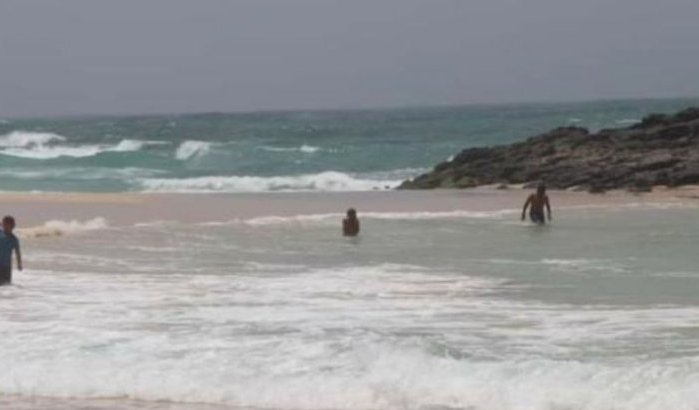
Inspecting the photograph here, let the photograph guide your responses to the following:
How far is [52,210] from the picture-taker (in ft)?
89.7

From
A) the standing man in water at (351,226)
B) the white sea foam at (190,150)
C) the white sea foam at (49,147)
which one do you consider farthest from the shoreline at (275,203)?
the white sea foam at (49,147)

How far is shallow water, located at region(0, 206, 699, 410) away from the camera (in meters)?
9.70

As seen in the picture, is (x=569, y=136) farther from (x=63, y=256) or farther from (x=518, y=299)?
(x=518, y=299)

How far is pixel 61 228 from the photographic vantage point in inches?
894

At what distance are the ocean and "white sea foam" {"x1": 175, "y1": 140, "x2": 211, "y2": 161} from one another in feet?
118

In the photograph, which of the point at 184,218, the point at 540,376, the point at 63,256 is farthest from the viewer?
the point at 184,218

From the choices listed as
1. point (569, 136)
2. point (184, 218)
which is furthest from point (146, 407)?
point (569, 136)

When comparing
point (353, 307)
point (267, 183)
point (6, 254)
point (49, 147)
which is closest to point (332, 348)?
point (353, 307)

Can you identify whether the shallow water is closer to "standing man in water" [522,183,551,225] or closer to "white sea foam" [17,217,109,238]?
"white sea foam" [17,217,109,238]

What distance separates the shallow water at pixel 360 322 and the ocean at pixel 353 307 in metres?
0.03

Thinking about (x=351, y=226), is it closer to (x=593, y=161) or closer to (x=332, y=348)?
(x=332, y=348)

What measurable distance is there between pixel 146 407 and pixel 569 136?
34025 millimetres

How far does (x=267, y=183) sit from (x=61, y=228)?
27001 millimetres

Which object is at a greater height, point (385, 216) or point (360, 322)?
point (360, 322)
